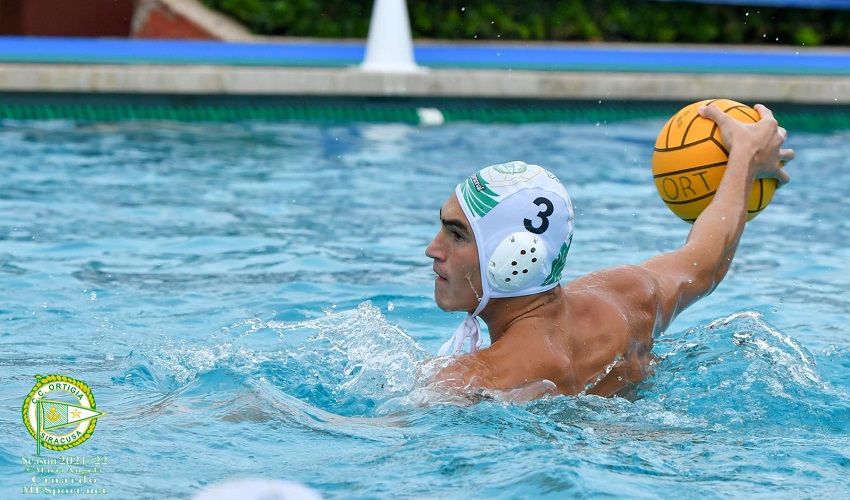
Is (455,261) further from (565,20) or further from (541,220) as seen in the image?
(565,20)

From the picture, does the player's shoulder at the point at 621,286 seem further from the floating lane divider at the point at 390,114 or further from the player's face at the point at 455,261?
the floating lane divider at the point at 390,114

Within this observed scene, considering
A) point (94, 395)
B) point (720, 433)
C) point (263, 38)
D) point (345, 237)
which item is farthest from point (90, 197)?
point (263, 38)

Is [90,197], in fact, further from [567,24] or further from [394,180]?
[567,24]

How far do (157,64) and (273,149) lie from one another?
71.6 inches

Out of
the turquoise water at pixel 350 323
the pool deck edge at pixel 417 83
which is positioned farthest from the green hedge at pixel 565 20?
the turquoise water at pixel 350 323

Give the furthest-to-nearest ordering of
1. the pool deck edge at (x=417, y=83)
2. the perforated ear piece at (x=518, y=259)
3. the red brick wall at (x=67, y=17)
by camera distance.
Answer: the red brick wall at (x=67, y=17), the pool deck edge at (x=417, y=83), the perforated ear piece at (x=518, y=259)

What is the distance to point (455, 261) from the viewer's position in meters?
3.37

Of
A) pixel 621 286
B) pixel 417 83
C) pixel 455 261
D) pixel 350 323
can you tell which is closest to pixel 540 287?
pixel 455 261

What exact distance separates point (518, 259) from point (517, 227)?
0.33 ft

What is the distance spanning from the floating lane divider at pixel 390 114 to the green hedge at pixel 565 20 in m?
3.06

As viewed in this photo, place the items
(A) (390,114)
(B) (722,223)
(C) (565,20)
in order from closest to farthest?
(B) (722,223)
(A) (390,114)
(C) (565,20)

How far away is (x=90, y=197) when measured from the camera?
7.06 meters

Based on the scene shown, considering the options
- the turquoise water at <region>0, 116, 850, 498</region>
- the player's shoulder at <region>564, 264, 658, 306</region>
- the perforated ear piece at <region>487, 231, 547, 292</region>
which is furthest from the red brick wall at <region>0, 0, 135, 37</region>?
the perforated ear piece at <region>487, 231, 547, 292</region>

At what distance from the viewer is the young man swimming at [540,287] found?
130 inches
